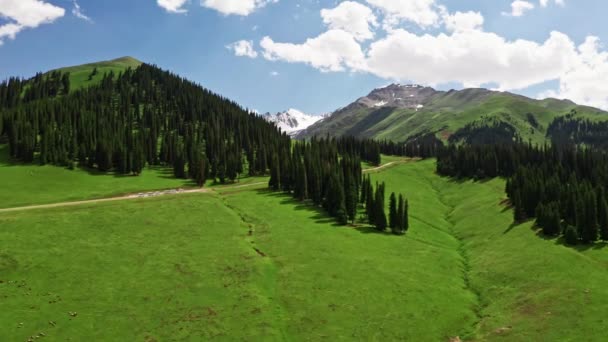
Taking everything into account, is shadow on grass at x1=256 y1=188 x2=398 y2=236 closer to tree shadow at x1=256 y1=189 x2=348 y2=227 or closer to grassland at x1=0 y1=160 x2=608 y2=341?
tree shadow at x1=256 y1=189 x2=348 y2=227

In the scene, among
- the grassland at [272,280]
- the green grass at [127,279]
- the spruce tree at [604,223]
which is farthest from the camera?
the spruce tree at [604,223]

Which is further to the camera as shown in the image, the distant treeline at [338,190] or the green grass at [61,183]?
the green grass at [61,183]

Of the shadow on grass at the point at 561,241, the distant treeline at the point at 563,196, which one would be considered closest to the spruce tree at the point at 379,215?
the shadow on grass at the point at 561,241

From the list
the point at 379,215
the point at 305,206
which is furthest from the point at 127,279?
the point at 305,206

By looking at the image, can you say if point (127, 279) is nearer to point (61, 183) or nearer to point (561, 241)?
point (61, 183)

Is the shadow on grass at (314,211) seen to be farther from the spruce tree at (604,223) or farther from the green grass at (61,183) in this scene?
the spruce tree at (604,223)

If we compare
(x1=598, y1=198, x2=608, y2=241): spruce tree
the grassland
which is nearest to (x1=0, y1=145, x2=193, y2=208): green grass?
the grassland

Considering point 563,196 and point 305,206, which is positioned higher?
point 563,196

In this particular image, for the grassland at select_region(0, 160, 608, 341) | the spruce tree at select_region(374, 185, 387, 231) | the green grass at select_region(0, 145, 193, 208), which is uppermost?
the green grass at select_region(0, 145, 193, 208)

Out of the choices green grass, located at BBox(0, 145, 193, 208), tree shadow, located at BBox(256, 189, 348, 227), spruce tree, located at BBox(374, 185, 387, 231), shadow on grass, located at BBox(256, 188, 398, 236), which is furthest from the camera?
green grass, located at BBox(0, 145, 193, 208)
